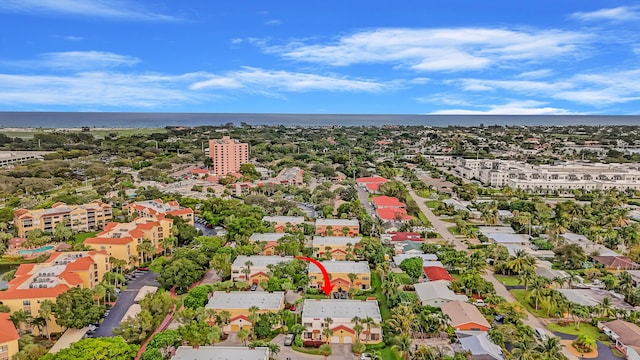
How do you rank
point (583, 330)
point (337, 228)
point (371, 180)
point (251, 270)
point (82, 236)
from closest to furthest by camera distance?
1. point (583, 330)
2. point (251, 270)
3. point (337, 228)
4. point (82, 236)
5. point (371, 180)

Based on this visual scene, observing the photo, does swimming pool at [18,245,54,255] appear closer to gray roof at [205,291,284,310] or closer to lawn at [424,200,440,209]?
gray roof at [205,291,284,310]

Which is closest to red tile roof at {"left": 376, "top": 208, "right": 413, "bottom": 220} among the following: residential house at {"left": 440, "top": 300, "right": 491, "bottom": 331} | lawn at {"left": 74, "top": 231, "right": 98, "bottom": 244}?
residential house at {"left": 440, "top": 300, "right": 491, "bottom": 331}

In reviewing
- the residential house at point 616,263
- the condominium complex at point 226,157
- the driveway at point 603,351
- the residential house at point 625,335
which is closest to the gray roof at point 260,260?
the driveway at point 603,351

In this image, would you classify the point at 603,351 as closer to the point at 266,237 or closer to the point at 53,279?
the point at 266,237

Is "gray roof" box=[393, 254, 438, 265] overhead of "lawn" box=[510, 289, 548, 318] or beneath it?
overhead

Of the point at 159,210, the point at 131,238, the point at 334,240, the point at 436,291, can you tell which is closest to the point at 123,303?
the point at 131,238

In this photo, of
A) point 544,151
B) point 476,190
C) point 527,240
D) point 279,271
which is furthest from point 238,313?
point 544,151

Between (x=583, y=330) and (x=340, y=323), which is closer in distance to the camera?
(x=340, y=323)
